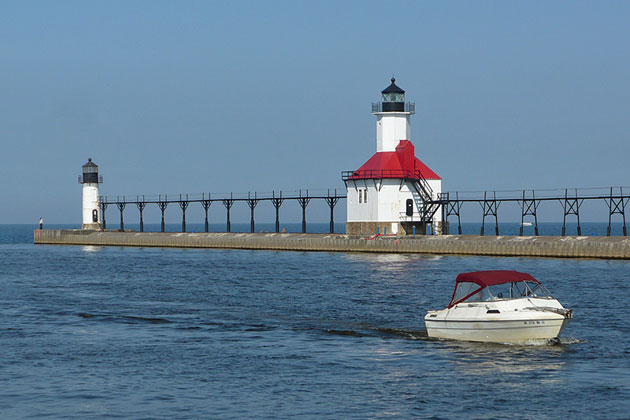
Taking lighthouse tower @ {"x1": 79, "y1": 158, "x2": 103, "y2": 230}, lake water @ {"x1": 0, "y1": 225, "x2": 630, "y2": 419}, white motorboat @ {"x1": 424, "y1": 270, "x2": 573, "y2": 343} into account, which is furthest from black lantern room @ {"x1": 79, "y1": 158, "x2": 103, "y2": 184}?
white motorboat @ {"x1": 424, "y1": 270, "x2": 573, "y2": 343}

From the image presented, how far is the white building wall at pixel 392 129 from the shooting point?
8100 cm

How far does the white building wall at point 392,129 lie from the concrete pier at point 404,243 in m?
8.99

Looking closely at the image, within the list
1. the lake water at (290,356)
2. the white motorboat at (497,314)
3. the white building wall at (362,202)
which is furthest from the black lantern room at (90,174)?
the white motorboat at (497,314)

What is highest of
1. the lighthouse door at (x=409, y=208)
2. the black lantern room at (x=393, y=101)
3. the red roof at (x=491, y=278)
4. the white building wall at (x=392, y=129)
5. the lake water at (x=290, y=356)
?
the black lantern room at (x=393, y=101)

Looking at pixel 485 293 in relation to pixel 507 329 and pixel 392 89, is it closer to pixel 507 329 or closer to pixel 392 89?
pixel 507 329

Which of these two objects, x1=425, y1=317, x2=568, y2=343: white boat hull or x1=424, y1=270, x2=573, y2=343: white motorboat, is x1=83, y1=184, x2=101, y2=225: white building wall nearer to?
x1=424, y1=270, x2=573, y2=343: white motorboat

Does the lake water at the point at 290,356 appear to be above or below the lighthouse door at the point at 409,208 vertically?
below

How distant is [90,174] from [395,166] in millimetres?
46579

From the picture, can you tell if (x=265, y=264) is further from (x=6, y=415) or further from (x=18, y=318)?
(x=6, y=415)

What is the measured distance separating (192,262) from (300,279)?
2205 cm

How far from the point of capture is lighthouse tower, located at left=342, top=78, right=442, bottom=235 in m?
79.3

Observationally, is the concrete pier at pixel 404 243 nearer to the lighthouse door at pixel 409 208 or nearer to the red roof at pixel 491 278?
the lighthouse door at pixel 409 208

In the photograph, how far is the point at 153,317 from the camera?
3622 centimetres

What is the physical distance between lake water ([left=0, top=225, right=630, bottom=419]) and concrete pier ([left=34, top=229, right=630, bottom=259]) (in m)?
15.3
